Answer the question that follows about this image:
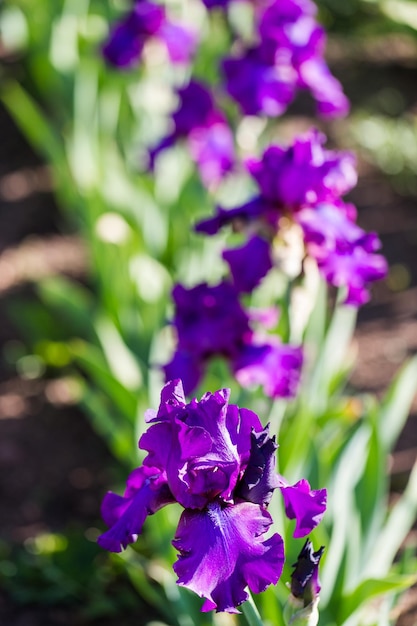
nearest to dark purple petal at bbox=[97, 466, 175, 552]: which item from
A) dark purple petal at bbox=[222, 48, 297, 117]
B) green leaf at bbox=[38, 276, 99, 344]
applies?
dark purple petal at bbox=[222, 48, 297, 117]

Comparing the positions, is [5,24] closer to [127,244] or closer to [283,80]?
→ [127,244]

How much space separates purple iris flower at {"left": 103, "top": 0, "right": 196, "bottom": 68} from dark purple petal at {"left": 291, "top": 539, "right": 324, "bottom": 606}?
1.92 meters

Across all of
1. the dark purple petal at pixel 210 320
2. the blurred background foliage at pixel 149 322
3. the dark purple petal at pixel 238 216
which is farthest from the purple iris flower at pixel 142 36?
the dark purple petal at pixel 210 320

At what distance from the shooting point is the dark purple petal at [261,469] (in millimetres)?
1126

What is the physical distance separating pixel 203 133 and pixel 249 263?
912mm

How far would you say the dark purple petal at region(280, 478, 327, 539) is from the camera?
1.15m

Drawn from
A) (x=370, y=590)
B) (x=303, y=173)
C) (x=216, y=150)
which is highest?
(x=216, y=150)

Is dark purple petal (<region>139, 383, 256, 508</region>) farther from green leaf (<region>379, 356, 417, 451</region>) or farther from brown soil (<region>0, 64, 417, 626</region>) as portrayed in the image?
brown soil (<region>0, 64, 417, 626</region>)

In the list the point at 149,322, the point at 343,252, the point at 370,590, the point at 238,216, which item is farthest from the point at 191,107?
the point at 370,590

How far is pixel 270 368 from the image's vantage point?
1.73 metres

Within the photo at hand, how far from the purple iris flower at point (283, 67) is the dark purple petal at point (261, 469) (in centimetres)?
126

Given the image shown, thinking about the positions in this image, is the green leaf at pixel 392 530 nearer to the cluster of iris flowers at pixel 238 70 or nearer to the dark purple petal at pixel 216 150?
the cluster of iris flowers at pixel 238 70

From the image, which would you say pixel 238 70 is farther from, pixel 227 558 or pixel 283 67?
pixel 227 558

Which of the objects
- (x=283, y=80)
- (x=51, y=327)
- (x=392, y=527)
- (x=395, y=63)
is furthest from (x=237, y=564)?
(x=395, y=63)
